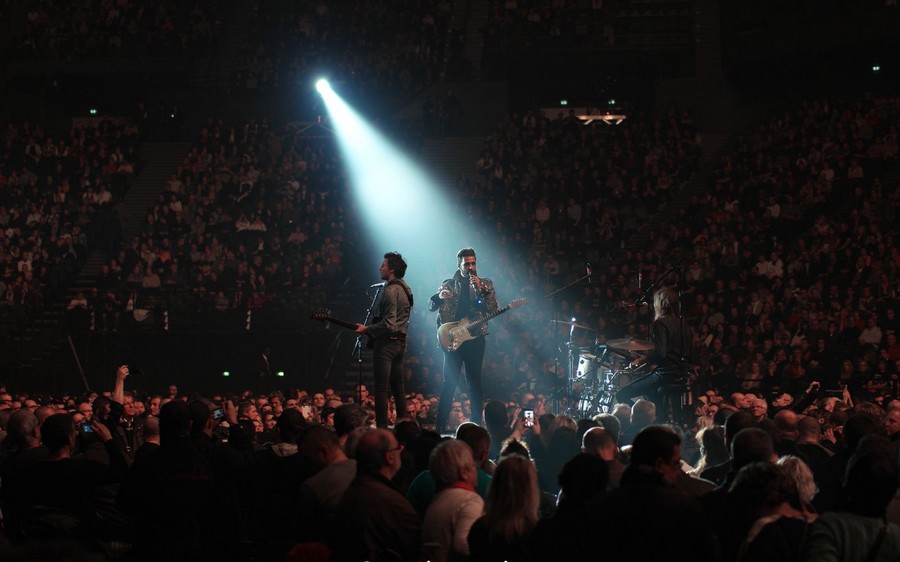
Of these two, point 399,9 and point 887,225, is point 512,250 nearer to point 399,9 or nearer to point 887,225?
point 887,225

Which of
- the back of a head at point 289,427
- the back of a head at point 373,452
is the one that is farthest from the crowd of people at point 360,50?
the back of a head at point 373,452

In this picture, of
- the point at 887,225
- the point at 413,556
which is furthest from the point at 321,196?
the point at 413,556

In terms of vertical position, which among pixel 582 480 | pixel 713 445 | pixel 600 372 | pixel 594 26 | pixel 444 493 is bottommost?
pixel 600 372

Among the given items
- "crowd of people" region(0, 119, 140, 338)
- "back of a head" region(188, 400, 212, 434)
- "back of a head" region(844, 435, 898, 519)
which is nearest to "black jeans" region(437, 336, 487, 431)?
"back of a head" region(188, 400, 212, 434)

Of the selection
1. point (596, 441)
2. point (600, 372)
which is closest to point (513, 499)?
point (596, 441)

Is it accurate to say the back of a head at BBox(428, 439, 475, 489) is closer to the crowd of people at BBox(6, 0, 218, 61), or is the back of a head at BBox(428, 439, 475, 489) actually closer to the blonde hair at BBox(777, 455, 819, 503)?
the blonde hair at BBox(777, 455, 819, 503)

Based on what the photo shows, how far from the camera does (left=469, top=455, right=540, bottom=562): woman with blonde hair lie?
15.0ft

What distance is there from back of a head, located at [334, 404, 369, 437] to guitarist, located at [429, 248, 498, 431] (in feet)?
11.8

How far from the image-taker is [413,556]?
508 cm

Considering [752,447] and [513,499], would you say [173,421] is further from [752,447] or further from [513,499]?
[752,447]

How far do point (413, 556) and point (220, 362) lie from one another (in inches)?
623

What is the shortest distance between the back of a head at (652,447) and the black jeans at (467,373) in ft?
19.7

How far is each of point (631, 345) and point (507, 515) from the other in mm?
7959

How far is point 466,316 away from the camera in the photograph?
10766 mm
